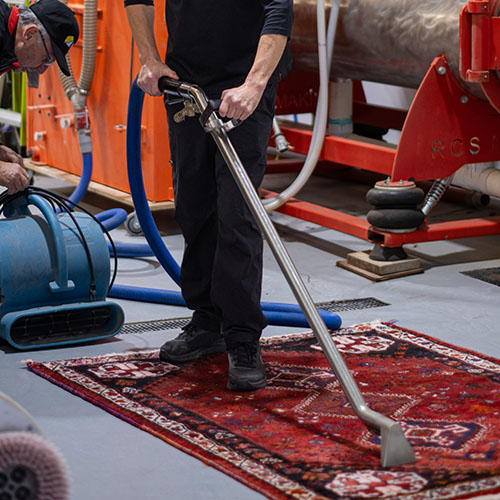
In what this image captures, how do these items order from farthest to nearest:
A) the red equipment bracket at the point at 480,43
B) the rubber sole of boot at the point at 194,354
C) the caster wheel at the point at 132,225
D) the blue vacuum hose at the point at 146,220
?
the caster wheel at the point at 132,225 → the red equipment bracket at the point at 480,43 → the blue vacuum hose at the point at 146,220 → the rubber sole of boot at the point at 194,354

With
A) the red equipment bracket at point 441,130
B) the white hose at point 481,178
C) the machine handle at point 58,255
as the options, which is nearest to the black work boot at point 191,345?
the machine handle at point 58,255

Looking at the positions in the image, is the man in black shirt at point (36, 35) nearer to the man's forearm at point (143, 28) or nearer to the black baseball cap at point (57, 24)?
the black baseball cap at point (57, 24)

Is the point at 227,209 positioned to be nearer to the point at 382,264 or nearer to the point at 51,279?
the point at 51,279

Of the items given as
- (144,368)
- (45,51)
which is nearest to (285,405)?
(144,368)

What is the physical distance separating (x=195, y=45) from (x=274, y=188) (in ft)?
11.2

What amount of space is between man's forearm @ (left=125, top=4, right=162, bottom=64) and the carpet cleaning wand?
0.14 meters

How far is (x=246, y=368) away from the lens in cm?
297

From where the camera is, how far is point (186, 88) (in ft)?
9.32

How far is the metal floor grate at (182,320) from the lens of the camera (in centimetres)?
360

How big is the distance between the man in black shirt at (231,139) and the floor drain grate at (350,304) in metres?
0.94

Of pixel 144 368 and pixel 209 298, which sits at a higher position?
pixel 209 298

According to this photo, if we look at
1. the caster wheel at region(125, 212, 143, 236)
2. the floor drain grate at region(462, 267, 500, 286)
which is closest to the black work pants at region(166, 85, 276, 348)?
the floor drain grate at region(462, 267, 500, 286)

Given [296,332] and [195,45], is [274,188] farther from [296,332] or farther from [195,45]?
[195,45]

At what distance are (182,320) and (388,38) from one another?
1.89 m
